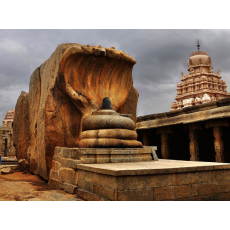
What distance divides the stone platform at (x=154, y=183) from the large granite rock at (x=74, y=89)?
6.88ft

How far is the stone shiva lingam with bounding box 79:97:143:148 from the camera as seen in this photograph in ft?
17.4

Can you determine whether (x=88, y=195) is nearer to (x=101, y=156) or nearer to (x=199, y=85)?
(x=101, y=156)

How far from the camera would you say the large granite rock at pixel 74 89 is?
6.43 meters

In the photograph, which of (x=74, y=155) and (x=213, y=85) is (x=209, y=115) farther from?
(x=213, y=85)

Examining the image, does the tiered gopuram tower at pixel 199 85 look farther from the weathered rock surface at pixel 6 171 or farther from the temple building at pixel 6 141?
the weathered rock surface at pixel 6 171

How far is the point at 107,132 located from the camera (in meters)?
5.44

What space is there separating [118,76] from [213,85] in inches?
945

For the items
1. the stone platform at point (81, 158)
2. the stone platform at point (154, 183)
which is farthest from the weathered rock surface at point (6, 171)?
the stone platform at point (154, 183)

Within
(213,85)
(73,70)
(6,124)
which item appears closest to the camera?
(73,70)

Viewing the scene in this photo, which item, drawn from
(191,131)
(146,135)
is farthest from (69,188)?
(146,135)

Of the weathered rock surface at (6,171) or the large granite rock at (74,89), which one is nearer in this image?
the large granite rock at (74,89)

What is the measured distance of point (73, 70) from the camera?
21.5 feet

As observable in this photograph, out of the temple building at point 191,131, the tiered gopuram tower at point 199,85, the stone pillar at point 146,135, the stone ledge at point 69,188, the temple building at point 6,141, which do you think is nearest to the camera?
the stone ledge at point 69,188

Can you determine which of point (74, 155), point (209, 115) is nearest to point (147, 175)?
point (74, 155)
